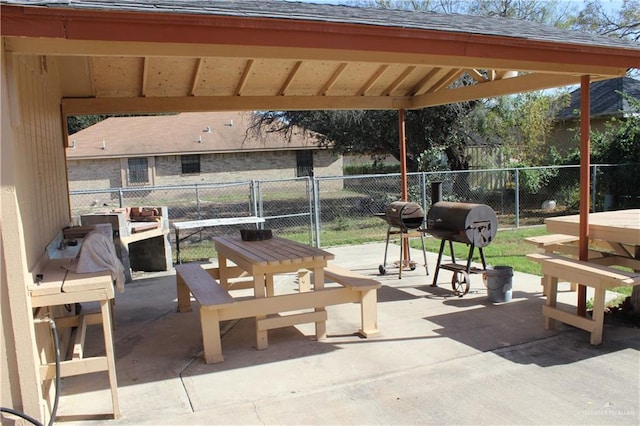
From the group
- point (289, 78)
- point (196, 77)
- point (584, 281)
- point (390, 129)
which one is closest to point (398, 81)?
point (289, 78)

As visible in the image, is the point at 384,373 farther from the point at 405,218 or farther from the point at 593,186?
the point at 593,186

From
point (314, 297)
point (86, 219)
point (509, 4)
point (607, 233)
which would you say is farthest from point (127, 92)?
point (509, 4)

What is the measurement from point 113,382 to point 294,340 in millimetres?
1882

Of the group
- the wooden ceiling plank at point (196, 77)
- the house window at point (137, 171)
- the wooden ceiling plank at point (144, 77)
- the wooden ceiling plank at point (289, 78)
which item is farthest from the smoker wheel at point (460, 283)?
the house window at point (137, 171)

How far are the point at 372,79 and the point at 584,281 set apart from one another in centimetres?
371

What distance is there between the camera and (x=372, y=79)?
682cm

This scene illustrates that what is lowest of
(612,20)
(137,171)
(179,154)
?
(137,171)

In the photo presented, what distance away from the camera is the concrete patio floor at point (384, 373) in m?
3.38

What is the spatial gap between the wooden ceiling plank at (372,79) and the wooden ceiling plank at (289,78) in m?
1.11

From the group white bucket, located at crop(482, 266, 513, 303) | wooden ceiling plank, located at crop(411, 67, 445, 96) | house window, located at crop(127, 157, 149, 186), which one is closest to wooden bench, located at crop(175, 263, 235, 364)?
white bucket, located at crop(482, 266, 513, 303)

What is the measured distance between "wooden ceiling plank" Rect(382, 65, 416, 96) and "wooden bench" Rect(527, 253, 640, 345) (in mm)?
2984

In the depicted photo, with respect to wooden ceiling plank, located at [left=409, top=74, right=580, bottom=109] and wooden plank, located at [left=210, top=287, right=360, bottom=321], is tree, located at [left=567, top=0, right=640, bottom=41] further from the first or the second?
wooden plank, located at [left=210, top=287, right=360, bottom=321]

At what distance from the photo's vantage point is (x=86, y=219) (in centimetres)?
733

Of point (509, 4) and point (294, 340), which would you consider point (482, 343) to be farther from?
point (509, 4)
